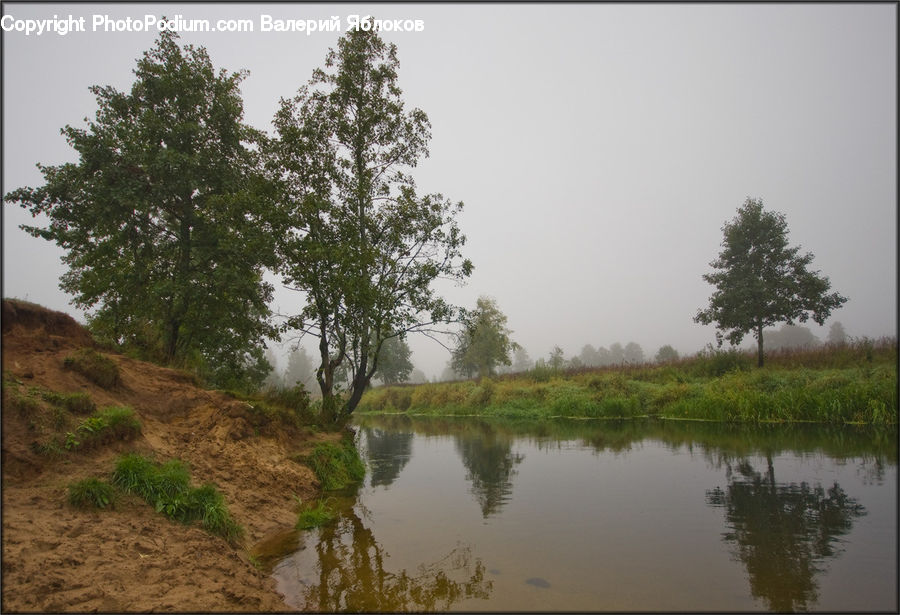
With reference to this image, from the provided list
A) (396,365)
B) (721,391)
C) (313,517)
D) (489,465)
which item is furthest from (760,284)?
(396,365)

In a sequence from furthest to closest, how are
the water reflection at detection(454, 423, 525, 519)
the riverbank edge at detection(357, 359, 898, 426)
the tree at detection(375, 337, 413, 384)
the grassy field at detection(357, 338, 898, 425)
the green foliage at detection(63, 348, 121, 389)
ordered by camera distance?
the tree at detection(375, 337, 413, 384) → the grassy field at detection(357, 338, 898, 425) → the riverbank edge at detection(357, 359, 898, 426) → the water reflection at detection(454, 423, 525, 519) → the green foliage at detection(63, 348, 121, 389)

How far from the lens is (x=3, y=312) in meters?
8.94

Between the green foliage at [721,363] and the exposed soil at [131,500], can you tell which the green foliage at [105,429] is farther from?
the green foliage at [721,363]

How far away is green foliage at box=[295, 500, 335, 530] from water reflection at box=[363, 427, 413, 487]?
3.56 meters

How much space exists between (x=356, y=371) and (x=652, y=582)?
1294cm

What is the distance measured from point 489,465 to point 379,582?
9.08 metres

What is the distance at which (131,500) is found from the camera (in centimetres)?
668

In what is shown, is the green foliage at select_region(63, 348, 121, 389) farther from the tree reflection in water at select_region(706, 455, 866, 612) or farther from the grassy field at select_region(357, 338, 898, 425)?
the grassy field at select_region(357, 338, 898, 425)

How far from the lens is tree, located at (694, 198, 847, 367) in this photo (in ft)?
101

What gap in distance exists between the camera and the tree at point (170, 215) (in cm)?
1578

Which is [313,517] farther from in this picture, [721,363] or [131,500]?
[721,363]

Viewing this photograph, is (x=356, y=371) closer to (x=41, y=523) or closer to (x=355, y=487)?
(x=355, y=487)

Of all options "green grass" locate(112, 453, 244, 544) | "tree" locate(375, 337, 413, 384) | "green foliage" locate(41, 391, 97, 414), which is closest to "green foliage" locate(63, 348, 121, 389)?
"green foliage" locate(41, 391, 97, 414)

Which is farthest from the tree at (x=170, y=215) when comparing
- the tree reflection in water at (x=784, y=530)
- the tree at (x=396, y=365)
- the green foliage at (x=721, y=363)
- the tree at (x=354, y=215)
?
the tree at (x=396, y=365)
